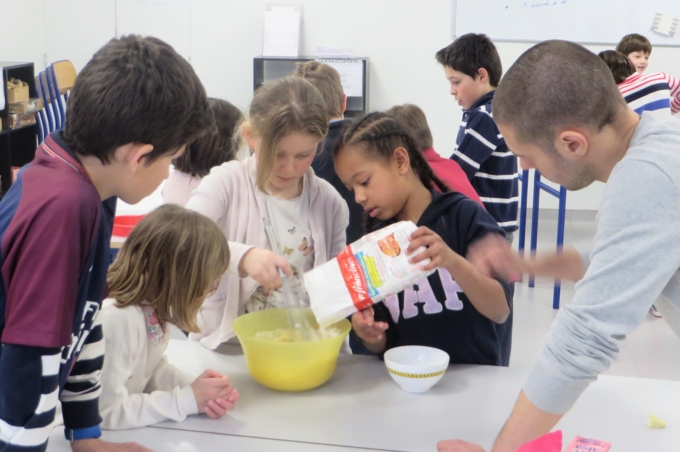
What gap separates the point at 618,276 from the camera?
88 cm

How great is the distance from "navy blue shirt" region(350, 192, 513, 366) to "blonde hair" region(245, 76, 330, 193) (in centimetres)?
32

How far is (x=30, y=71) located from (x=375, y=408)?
167 inches

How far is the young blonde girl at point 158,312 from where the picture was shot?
1133 millimetres

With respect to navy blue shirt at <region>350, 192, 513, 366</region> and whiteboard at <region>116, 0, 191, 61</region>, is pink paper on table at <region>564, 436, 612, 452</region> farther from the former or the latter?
whiteboard at <region>116, 0, 191, 61</region>

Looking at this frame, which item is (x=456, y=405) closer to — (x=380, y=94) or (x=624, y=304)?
(x=624, y=304)

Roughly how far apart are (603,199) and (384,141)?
615 millimetres

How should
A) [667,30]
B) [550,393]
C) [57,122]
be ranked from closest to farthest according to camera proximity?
1. [550,393]
2. [57,122]
3. [667,30]

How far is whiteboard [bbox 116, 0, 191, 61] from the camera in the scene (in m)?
5.28

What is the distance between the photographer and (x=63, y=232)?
0.83 m

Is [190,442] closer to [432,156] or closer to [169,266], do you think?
[169,266]

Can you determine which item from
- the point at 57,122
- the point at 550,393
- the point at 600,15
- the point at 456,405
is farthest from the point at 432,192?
the point at 600,15

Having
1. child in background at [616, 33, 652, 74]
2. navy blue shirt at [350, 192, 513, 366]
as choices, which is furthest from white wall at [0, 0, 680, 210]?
navy blue shirt at [350, 192, 513, 366]

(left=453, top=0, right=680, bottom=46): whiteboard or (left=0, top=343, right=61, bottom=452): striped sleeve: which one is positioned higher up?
(left=453, top=0, right=680, bottom=46): whiteboard

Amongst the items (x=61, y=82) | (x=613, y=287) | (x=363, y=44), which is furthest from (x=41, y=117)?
(x=613, y=287)
